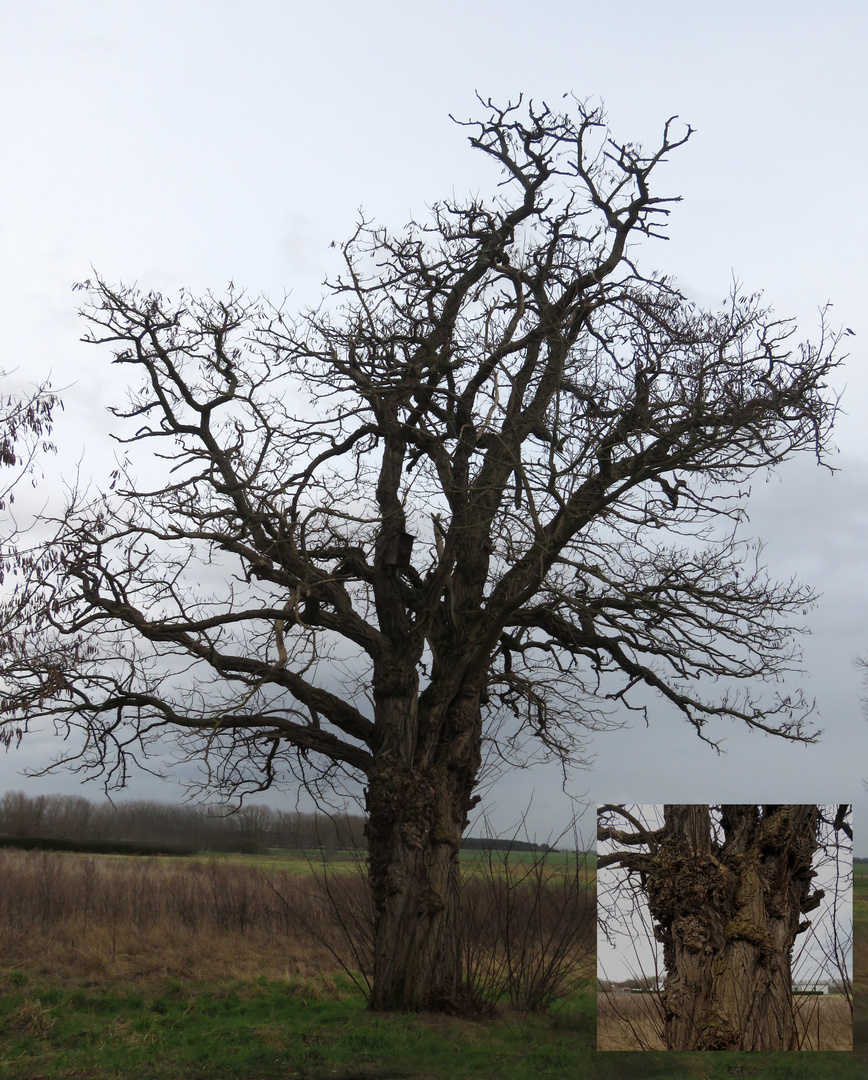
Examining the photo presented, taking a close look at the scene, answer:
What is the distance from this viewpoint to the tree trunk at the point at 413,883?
10016mm

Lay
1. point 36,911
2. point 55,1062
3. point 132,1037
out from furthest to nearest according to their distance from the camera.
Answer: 1. point 36,911
2. point 132,1037
3. point 55,1062

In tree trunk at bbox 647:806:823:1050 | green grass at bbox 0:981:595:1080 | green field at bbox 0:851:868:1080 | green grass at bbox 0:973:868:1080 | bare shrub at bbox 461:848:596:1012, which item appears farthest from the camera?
bare shrub at bbox 461:848:596:1012

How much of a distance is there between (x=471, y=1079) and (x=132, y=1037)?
12.4 ft

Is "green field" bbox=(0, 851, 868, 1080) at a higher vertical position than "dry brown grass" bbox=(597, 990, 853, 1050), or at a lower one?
lower

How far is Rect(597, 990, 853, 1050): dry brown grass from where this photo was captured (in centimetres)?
695

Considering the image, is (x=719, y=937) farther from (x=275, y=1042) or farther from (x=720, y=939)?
(x=275, y=1042)

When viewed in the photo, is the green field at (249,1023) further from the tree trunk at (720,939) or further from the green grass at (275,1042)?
the tree trunk at (720,939)

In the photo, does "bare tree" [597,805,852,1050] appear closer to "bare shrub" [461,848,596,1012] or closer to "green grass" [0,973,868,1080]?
"green grass" [0,973,868,1080]

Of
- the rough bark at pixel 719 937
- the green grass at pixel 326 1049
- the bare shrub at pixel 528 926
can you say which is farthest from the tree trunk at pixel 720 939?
the bare shrub at pixel 528 926

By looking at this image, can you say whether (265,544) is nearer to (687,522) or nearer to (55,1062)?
(687,522)

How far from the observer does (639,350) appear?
1018 cm

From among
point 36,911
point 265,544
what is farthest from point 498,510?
point 36,911

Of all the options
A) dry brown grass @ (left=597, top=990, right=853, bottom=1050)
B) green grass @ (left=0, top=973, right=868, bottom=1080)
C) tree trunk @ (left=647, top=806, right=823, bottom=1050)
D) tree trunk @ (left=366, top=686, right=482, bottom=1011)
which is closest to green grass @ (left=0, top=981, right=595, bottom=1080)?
green grass @ (left=0, top=973, right=868, bottom=1080)

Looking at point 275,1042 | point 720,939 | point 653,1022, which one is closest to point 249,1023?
point 275,1042
